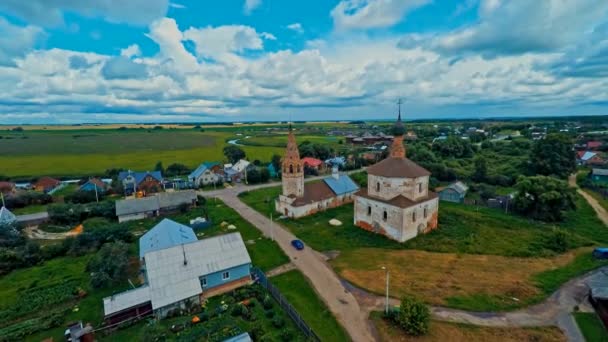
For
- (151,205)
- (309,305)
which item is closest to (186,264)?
(309,305)

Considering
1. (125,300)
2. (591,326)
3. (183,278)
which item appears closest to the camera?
(591,326)

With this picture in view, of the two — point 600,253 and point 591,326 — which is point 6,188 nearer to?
point 591,326

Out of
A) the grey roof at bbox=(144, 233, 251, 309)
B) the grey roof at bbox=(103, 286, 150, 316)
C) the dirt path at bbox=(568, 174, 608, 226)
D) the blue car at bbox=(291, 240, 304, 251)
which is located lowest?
the dirt path at bbox=(568, 174, 608, 226)

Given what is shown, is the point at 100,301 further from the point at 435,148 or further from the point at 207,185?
the point at 435,148

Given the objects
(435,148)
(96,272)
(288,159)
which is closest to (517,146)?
(435,148)

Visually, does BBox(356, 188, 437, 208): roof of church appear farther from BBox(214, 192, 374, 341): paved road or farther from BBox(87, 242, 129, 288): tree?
BBox(87, 242, 129, 288): tree

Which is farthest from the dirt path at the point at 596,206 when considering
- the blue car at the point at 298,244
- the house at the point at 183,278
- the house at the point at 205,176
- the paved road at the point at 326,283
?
the house at the point at 205,176

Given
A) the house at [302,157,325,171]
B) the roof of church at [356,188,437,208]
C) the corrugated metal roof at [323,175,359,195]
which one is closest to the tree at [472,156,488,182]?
the corrugated metal roof at [323,175,359,195]
